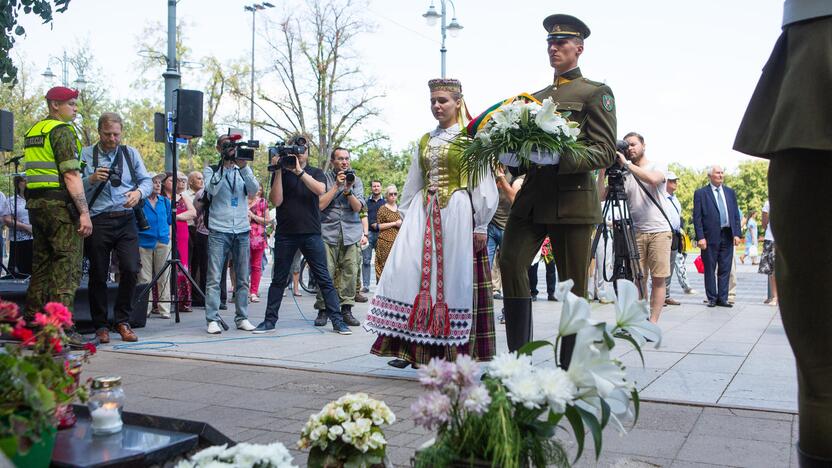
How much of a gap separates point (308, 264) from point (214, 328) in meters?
1.15

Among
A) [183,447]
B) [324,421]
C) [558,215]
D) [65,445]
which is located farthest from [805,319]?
[558,215]

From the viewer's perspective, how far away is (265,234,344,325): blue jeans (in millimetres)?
8703

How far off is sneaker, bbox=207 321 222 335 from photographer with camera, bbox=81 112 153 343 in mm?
810

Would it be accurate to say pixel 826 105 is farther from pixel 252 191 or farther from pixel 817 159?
pixel 252 191

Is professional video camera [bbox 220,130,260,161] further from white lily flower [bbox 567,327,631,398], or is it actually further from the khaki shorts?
white lily flower [bbox 567,327,631,398]

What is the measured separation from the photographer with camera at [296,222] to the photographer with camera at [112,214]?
4.41 feet

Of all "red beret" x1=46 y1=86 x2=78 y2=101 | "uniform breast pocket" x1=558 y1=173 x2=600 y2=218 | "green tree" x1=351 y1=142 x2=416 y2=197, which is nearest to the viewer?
"uniform breast pocket" x1=558 y1=173 x2=600 y2=218

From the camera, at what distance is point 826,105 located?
2.22 m

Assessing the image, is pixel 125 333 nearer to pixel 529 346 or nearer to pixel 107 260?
pixel 107 260

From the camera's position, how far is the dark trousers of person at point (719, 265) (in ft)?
41.2

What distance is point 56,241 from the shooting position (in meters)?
7.24

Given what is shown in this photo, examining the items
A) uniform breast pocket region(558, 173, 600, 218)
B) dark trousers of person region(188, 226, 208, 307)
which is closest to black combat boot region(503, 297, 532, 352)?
uniform breast pocket region(558, 173, 600, 218)

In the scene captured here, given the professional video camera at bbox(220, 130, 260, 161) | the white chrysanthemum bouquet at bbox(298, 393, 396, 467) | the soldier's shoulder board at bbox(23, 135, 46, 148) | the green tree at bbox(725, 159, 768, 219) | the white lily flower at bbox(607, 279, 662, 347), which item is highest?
the green tree at bbox(725, 159, 768, 219)

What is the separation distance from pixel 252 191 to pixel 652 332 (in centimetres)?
749
